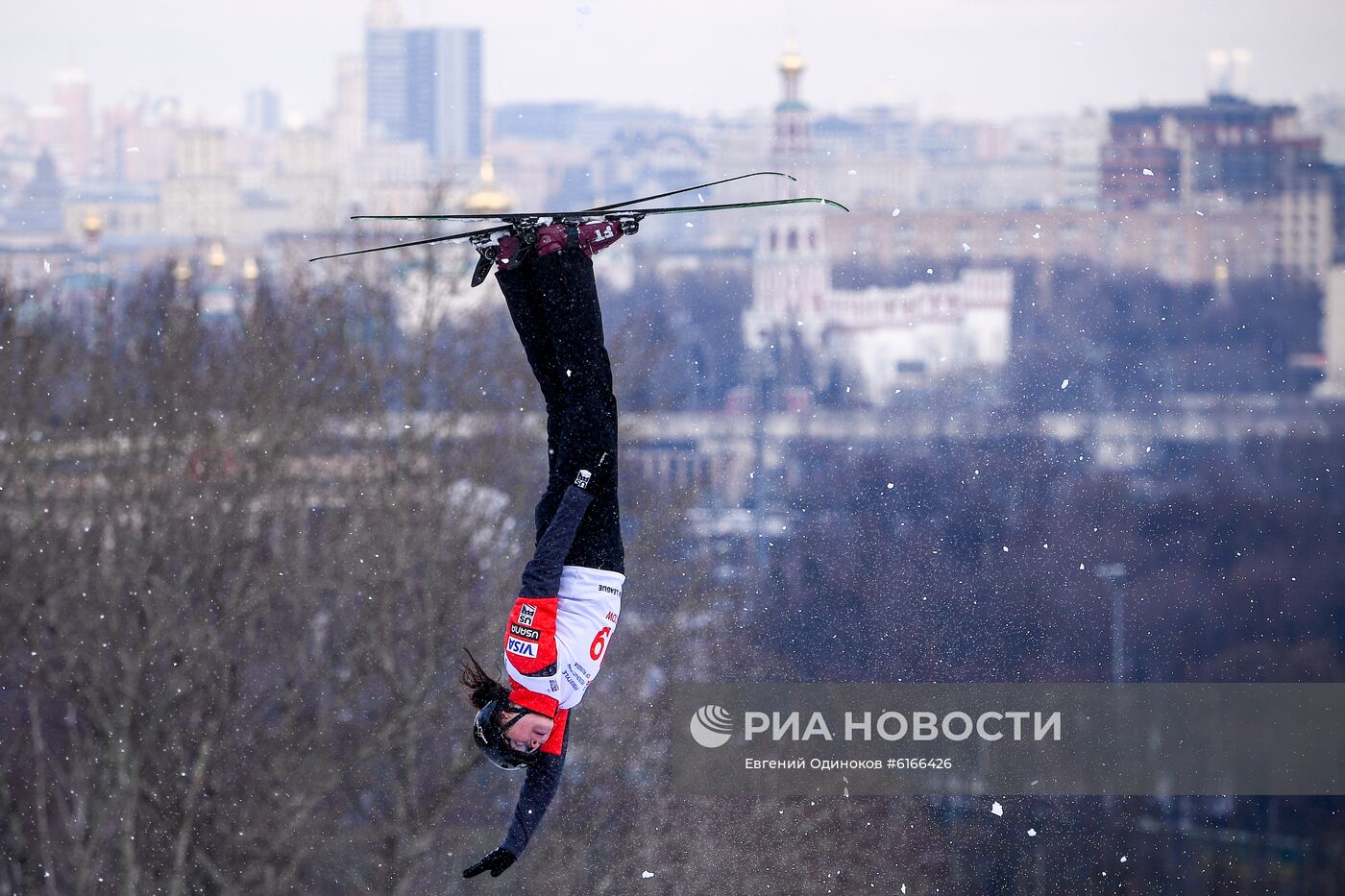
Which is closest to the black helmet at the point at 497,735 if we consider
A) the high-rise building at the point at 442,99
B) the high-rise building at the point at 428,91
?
the high-rise building at the point at 428,91

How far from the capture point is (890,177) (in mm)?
44438

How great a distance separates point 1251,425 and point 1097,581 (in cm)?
750

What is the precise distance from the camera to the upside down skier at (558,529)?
3.45m

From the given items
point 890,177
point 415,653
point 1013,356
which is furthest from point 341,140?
point 415,653

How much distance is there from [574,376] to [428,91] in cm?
4481

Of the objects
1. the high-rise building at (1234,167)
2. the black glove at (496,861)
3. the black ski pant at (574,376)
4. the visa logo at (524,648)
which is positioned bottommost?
the black glove at (496,861)

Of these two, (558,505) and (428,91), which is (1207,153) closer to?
(428,91)

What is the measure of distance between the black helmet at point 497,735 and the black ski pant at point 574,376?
0.37 m

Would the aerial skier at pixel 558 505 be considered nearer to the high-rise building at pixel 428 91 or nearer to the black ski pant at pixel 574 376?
the black ski pant at pixel 574 376

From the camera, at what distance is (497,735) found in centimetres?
Result: 353

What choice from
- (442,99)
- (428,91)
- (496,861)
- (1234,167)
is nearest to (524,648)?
(496,861)

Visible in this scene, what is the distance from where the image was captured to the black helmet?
3521mm

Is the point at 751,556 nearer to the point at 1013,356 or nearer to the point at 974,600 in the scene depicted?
the point at 974,600

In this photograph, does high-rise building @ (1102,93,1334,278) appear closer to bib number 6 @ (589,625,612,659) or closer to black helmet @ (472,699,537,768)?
bib number 6 @ (589,625,612,659)
